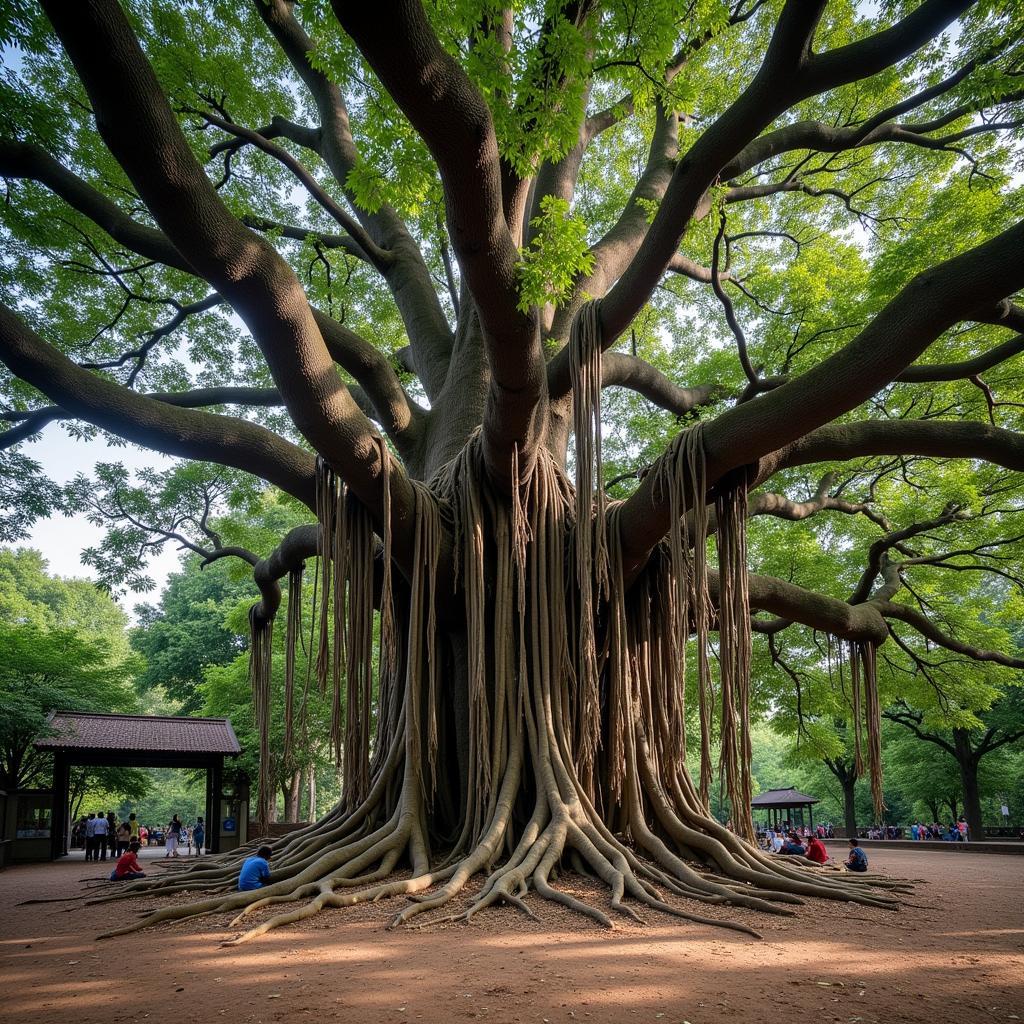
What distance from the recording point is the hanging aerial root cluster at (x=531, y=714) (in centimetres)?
509

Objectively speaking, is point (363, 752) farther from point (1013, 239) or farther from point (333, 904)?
point (1013, 239)

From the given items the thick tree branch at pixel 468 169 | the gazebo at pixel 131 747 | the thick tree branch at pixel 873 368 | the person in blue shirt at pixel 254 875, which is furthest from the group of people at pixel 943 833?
the thick tree branch at pixel 468 169

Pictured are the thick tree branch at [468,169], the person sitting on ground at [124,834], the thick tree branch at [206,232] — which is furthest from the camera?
the person sitting on ground at [124,834]

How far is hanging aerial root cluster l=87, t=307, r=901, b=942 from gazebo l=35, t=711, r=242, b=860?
7.29 meters

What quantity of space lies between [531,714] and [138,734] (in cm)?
1100

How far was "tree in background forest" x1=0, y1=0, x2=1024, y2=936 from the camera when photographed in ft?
13.8

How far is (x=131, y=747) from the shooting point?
13.1 meters

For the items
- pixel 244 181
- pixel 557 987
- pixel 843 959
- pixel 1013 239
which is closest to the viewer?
pixel 557 987

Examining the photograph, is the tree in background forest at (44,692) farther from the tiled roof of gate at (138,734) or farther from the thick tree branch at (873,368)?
the thick tree branch at (873,368)

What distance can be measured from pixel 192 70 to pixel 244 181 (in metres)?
2.73

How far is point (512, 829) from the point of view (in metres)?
5.79

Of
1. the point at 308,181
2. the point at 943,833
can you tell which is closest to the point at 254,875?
the point at 308,181

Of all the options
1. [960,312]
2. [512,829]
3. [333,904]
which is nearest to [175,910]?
[333,904]

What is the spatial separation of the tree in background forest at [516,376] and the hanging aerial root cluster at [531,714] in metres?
0.04
